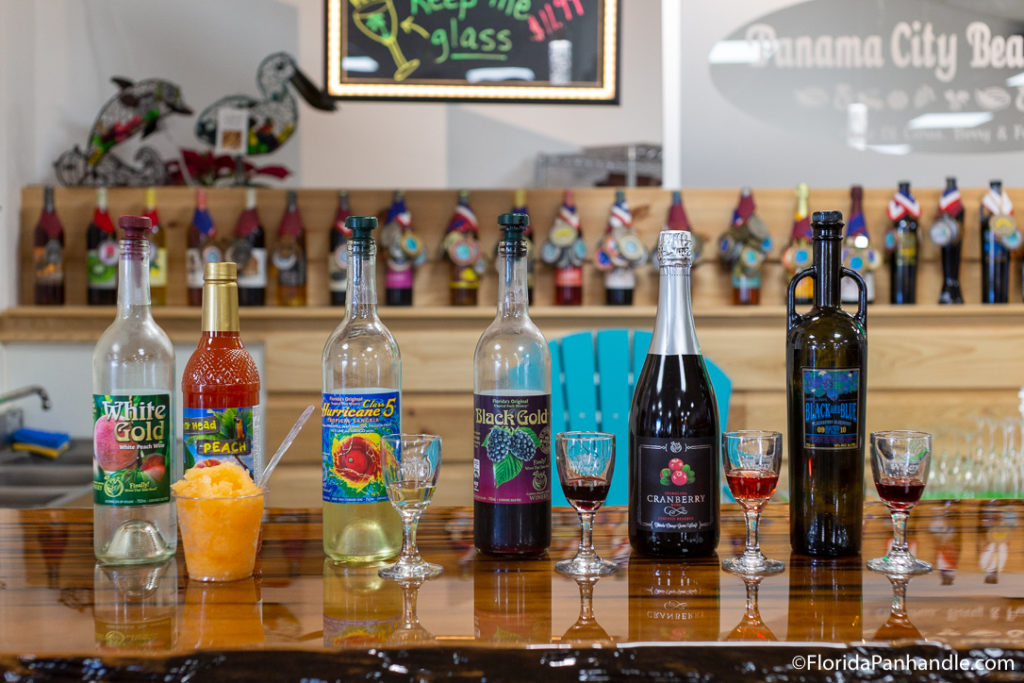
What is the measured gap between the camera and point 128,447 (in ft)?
2.72

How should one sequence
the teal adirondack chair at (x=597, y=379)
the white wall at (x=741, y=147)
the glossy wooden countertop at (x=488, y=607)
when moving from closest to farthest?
1. the glossy wooden countertop at (x=488, y=607)
2. the teal adirondack chair at (x=597, y=379)
3. the white wall at (x=741, y=147)

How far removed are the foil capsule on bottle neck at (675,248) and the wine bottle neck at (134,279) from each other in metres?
0.47

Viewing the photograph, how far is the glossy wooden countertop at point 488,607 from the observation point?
624 millimetres

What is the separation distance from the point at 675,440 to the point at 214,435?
1.38ft

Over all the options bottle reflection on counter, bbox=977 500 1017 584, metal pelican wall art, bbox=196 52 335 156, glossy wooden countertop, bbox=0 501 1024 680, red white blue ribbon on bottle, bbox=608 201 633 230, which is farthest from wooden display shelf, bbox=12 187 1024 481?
glossy wooden countertop, bbox=0 501 1024 680

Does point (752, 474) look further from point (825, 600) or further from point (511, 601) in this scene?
point (511, 601)

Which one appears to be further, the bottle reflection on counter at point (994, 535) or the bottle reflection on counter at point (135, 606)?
the bottle reflection on counter at point (994, 535)

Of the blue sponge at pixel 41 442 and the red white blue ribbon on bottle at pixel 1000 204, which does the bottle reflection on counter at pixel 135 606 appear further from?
the red white blue ribbon on bottle at pixel 1000 204

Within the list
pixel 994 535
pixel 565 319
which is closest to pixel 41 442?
pixel 565 319

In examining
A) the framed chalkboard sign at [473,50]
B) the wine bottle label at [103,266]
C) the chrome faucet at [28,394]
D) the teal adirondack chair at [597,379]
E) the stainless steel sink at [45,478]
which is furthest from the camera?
the wine bottle label at [103,266]

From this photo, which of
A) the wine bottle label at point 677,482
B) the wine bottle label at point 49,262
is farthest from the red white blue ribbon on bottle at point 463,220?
the wine bottle label at point 677,482

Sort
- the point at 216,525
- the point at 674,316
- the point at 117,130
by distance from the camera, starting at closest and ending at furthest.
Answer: the point at 216,525 < the point at 674,316 < the point at 117,130

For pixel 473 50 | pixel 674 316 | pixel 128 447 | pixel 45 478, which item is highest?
pixel 473 50

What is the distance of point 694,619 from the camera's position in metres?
0.68
